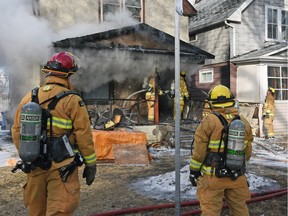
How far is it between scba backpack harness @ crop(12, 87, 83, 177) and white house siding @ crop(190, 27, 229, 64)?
13097 millimetres

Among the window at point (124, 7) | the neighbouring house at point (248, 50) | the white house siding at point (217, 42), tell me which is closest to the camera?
the window at point (124, 7)

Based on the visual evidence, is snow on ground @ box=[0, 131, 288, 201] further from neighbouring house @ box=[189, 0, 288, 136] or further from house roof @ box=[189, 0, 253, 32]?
house roof @ box=[189, 0, 253, 32]

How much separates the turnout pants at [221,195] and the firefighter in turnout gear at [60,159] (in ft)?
3.68

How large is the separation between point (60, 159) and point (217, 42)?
13.8 meters

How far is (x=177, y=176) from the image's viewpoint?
138 inches

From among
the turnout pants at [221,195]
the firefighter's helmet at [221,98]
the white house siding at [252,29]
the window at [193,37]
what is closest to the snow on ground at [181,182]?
the turnout pants at [221,195]

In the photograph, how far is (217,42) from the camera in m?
15.7

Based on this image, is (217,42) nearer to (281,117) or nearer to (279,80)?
(279,80)

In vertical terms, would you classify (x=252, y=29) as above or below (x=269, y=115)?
above

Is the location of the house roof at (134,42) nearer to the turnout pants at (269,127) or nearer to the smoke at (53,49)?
the smoke at (53,49)

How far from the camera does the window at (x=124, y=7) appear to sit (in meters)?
11.8

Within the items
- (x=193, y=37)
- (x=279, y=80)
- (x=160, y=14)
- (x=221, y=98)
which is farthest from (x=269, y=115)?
(x=221, y=98)

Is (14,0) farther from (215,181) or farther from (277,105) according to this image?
(277,105)

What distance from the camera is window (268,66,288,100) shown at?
45.6 feet
